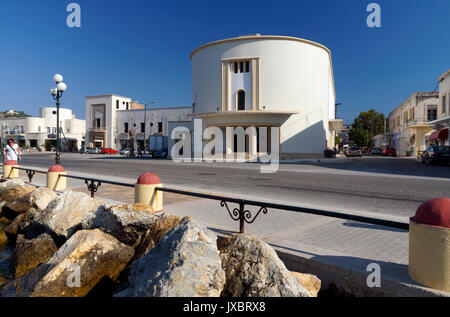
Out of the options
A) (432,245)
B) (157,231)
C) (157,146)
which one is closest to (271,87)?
(157,146)

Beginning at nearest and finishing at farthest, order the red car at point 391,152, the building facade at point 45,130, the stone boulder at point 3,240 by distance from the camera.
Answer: the stone boulder at point 3,240
the red car at point 391,152
the building facade at point 45,130

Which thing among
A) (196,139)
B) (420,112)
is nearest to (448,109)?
(420,112)

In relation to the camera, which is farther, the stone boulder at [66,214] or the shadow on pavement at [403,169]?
the shadow on pavement at [403,169]

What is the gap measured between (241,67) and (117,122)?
137 ft

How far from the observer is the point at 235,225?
5.27 metres

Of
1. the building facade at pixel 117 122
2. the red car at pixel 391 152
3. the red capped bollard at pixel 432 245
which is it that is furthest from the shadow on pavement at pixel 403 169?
the building facade at pixel 117 122

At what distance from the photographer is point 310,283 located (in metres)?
3.13

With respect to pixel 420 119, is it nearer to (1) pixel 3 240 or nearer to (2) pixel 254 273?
(2) pixel 254 273

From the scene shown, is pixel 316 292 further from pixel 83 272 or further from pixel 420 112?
pixel 420 112

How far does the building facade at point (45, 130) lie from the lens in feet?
249

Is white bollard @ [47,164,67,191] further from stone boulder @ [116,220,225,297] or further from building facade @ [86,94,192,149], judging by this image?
building facade @ [86,94,192,149]

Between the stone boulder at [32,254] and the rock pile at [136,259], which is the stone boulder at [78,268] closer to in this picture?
the rock pile at [136,259]

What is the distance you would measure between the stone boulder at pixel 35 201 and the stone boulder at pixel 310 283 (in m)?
6.19
